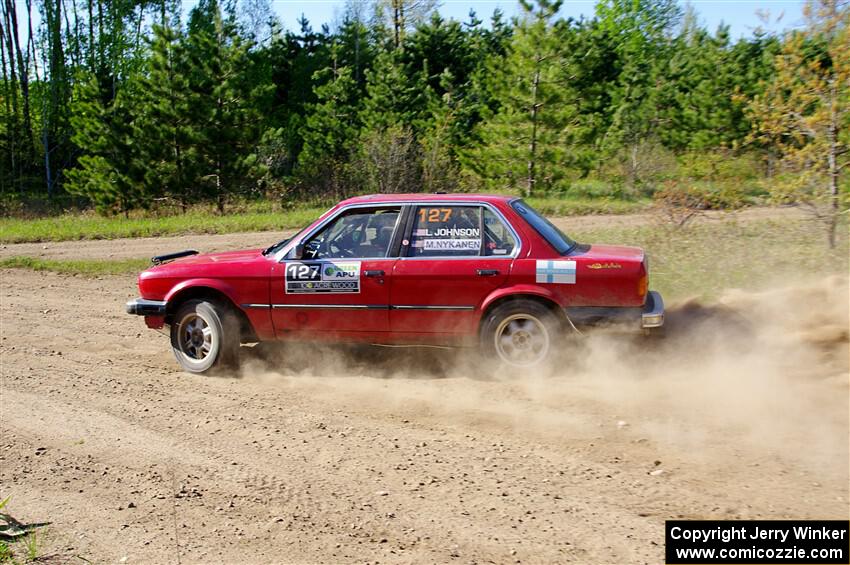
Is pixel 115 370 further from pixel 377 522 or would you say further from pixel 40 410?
pixel 377 522

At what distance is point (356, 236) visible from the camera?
24.0ft

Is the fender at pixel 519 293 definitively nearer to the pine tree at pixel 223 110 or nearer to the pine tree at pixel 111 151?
the pine tree at pixel 223 110

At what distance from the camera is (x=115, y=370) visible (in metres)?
7.83

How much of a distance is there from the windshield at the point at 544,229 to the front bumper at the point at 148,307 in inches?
140

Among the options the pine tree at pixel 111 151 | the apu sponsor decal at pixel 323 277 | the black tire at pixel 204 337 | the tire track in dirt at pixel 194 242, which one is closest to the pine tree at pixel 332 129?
the pine tree at pixel 111 151

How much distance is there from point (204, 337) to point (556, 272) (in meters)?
3.47

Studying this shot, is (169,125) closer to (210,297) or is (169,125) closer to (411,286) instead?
(210,297)

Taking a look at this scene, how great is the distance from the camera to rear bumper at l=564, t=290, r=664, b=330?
6590 mm

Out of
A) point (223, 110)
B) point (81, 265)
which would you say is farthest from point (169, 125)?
point (81, 265)


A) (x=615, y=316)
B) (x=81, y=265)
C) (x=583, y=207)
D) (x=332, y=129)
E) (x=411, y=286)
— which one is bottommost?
(x=81, y=265)

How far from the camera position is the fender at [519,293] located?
22.0 ft

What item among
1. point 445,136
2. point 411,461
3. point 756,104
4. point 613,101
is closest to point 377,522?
point 411,461

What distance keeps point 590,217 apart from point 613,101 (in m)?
16.0

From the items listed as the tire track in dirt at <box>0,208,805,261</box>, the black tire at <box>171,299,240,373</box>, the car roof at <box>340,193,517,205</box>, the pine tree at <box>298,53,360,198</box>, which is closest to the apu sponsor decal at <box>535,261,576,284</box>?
the car roof at <box>340,193,517,205</box>
